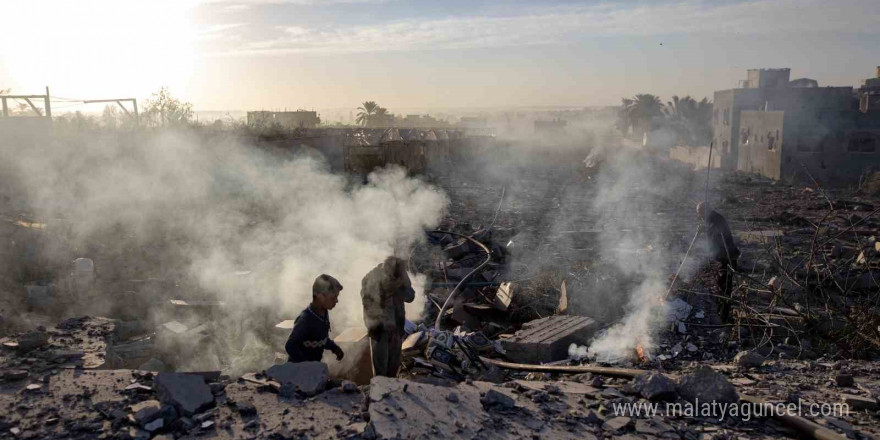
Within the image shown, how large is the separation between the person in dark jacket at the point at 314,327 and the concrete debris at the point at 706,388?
2.60 m

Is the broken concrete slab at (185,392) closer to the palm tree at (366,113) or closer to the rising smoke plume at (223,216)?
the rising smoke plume at (223,216)

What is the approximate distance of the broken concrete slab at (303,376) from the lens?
393 cm

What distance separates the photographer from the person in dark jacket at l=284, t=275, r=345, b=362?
440 centimetres

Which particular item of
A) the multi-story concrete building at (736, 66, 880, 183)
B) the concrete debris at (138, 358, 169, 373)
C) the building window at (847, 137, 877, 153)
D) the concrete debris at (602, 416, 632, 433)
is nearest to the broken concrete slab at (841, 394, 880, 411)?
the concrete debris at (602, 416, 632, 433)

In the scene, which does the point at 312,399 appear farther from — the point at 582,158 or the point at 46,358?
the point at 582,158

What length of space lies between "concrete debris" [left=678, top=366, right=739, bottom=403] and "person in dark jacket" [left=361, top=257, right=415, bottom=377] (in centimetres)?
217

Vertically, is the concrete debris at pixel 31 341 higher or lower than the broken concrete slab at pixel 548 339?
higher

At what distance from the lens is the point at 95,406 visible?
3.71 m

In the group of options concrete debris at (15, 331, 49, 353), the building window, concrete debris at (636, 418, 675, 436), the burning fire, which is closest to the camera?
concrete debris at (636, 418, 675, 436)

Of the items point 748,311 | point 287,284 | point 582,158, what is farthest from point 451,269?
point 582,158

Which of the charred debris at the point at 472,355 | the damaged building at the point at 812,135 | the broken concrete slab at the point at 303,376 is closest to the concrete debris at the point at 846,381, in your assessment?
the charred debris at the point at 472,355

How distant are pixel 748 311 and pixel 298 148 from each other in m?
13.5

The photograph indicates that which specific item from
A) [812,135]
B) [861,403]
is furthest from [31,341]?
[812,135]

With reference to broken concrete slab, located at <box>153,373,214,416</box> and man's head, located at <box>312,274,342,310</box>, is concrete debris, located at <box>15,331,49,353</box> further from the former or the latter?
man's head, located at <box>312,274,342,310</box>
